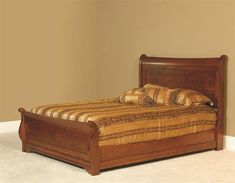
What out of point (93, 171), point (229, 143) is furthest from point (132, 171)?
point (229, 143)

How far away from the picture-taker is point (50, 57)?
720cm

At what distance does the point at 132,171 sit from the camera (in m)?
4.78

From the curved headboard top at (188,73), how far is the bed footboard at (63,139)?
1.76 meters

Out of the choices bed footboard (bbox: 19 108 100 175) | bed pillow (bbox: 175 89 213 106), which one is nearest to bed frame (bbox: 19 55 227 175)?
bed footboard (bbox: 19 108 100 175)

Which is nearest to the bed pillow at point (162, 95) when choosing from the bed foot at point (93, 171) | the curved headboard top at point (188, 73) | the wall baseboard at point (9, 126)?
the curved headboard top at point (188, 73)

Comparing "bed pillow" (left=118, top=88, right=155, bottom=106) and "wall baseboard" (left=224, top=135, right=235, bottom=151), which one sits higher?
"bed pillow" (left=118, top=88, right=155, bottom=106)

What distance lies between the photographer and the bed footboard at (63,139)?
15.2 ft

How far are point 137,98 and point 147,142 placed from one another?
32.6 inches

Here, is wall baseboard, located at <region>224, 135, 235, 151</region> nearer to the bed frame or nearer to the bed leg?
the bed frame

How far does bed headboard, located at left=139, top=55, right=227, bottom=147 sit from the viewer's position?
5762 mm

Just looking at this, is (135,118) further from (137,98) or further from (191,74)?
(191,74)

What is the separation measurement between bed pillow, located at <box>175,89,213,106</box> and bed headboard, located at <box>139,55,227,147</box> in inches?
5.0

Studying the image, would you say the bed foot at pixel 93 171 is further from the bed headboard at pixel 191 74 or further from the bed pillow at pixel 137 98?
the bed headboard at pixel 191 74

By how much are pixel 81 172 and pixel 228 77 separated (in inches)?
82.0
